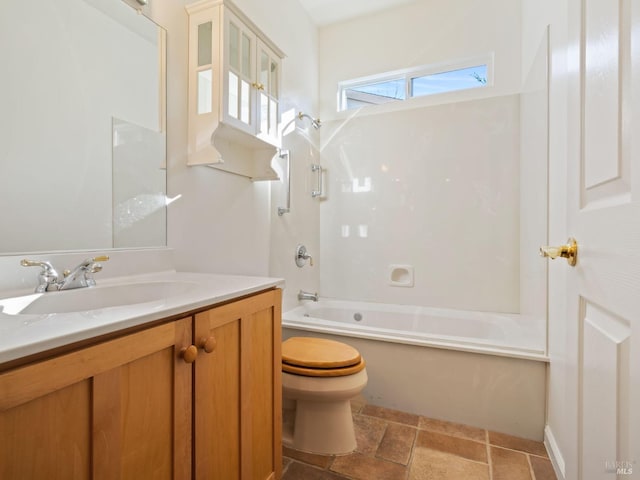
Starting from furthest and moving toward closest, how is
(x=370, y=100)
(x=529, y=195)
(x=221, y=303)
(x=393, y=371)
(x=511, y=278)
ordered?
(x=370, y=100)
(x=511, y=278)
(x=529, y=195)
(x=393, y=371)
(x=221, y=303)

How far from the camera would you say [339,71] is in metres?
2.89

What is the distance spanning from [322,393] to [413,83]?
2.52 meters

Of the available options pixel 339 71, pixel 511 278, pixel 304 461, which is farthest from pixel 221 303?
pixel 339 71

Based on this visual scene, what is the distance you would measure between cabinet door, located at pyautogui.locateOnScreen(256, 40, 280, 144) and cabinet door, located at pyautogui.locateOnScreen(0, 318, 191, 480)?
4.16 feet

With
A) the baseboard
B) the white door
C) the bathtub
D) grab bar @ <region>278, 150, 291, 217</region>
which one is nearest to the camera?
the white door

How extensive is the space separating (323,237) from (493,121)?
1.64 metres

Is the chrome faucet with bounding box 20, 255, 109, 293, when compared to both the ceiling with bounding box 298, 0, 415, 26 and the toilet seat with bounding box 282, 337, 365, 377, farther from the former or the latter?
the ceiling with bounding box 298, 0, 415, 26

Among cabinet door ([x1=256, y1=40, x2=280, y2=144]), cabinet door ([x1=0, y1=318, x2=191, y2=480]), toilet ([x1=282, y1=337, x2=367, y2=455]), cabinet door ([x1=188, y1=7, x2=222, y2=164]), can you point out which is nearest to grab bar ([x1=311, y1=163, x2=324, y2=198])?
cabinet door ([x1=256, y1=40, x2=280, y2=144])

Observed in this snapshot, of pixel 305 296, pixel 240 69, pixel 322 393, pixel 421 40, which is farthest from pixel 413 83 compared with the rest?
pixel 322 393

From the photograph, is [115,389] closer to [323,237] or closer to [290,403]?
[290,403]

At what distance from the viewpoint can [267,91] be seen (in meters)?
1.77

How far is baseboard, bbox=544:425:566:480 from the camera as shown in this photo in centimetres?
128

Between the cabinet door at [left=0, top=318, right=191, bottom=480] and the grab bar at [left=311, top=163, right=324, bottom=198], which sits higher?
the grab bar at [left=311, top=163, right=324, bottom=198]

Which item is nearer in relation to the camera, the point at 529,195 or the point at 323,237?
the point at 529,195
